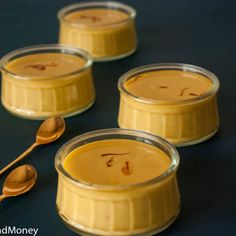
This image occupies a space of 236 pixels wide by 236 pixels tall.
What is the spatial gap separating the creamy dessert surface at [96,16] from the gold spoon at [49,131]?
1.91 ft

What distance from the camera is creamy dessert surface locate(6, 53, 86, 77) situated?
188 cm

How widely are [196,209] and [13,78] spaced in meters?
0.67

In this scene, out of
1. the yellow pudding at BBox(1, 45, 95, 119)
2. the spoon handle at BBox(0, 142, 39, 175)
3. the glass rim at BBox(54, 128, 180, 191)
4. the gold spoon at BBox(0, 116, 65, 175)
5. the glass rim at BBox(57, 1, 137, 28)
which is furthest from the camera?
the glass rim at BBox(57, 1, 137, 28)

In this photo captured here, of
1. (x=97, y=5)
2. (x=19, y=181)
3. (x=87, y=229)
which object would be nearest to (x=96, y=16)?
(x=97, y=5)

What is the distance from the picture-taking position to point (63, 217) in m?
1.37

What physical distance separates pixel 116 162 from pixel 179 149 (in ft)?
0.91

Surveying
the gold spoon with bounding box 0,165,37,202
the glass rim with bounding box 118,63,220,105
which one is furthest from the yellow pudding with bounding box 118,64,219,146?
the gold spoon with bounding box 0,165,37,202

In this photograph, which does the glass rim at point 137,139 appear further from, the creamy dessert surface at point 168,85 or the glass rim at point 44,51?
the glass rim at point 44,51

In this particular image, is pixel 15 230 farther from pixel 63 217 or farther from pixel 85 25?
pixel 85 25

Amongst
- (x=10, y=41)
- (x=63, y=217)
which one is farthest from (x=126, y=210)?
(x=10, y=41)

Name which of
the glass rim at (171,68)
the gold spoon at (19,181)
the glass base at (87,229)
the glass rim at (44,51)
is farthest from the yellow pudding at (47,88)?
the glass base at (87,229)

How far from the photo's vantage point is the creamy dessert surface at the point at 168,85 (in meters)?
1.71

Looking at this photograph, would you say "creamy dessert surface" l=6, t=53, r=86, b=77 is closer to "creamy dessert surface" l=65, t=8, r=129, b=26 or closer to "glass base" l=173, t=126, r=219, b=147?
"creamy dessert surface" l=65, t=8, r=129, b=26

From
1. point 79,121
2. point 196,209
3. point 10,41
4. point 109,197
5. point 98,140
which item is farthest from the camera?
point 10,41
